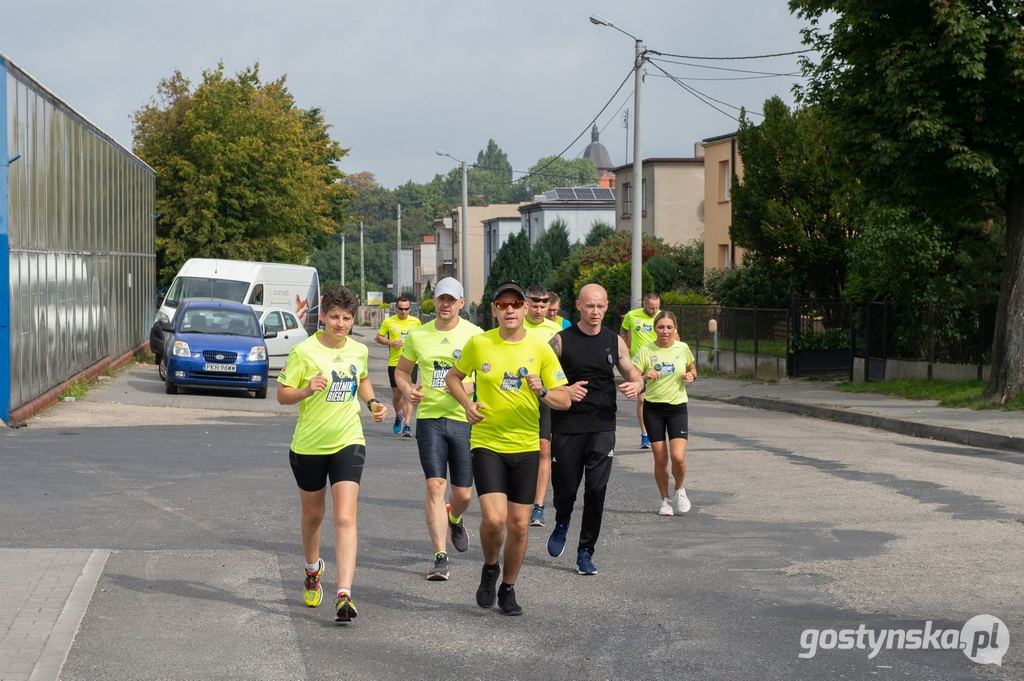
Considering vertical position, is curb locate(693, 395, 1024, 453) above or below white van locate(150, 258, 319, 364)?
below

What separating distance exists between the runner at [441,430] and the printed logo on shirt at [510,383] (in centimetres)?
96

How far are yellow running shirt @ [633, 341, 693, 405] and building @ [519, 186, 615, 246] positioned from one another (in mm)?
70853

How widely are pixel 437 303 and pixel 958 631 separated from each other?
153 inches

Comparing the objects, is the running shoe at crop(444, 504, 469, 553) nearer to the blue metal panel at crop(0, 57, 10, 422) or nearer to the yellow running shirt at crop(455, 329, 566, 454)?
the yellow running shirt at crop(455, 329, 566, 454)

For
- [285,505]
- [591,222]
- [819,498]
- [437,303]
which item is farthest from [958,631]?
[591,222]

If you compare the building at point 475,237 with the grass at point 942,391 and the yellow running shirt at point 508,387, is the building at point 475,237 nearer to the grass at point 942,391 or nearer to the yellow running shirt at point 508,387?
the grass at point 942,391

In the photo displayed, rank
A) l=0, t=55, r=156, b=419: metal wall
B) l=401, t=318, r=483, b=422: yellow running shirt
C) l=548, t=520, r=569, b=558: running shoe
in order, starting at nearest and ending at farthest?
l=548, t=520, r=569, b=558: running shoe < l=401, t=318, r=483, b=422: yellow running shirt < l=0, t=55, r=156, b=419: metal wall

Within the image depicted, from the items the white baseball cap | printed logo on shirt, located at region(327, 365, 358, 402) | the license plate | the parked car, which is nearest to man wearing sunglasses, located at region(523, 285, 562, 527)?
the white baseball cap

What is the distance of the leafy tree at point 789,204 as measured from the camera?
114ft

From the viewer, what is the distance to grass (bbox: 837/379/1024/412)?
68.0 feet

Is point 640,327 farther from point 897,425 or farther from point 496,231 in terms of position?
point 496,231

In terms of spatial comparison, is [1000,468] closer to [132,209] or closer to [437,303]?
[437,303]

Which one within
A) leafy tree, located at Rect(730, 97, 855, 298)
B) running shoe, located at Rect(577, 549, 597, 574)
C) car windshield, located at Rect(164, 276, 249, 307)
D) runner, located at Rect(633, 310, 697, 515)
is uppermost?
leafy tree, located at Rect(730, 97, 855, 298)

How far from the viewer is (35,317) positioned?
19.4m
